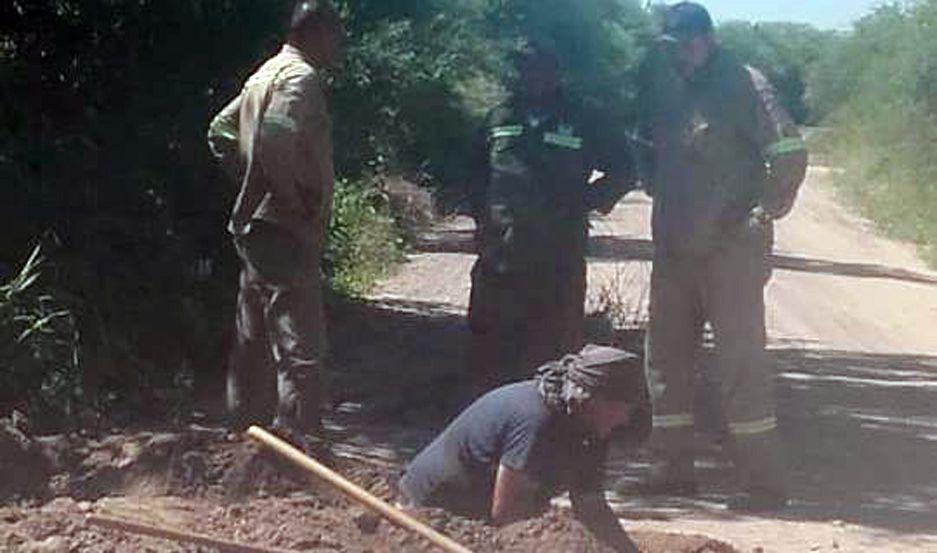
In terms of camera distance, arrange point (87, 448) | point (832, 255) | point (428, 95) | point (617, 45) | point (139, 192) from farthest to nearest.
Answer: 1. point (832, 255)
2. point (617, 45)
3. point (428, 95)
4. point (139, 192)
5. point (87, 448)

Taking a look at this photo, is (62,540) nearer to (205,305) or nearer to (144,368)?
(144,368)

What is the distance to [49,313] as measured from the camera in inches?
420

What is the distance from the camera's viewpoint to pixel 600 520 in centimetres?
674

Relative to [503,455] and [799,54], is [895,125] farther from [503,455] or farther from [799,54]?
[503,455]

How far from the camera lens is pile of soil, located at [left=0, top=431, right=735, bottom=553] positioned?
6.40 metres

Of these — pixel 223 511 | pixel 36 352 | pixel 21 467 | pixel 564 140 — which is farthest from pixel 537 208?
pixel 223 511

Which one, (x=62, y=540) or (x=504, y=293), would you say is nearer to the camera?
(x=62, y=540)

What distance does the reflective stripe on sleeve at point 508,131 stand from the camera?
9859mm

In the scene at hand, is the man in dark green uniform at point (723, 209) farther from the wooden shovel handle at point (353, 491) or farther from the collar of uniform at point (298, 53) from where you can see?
the wooden shovel handle at point (353, 491)

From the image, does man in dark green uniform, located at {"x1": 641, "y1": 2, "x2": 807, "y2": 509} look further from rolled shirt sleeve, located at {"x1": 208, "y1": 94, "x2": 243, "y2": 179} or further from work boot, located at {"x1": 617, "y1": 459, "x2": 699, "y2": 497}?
rolled shirt sleeve, located at {"x1": 208, "y1": 94, "x2": 243, "y2": 179}

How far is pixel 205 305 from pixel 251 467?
5311 mm

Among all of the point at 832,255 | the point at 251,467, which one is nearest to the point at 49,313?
the point at 251,467

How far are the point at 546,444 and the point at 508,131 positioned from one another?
3.47m

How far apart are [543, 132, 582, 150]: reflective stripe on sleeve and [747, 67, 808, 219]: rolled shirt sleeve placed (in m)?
0.92
